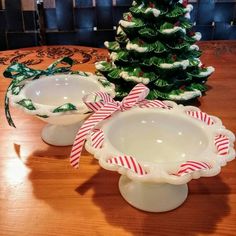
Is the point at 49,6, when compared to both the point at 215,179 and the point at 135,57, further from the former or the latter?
the point at 215,179

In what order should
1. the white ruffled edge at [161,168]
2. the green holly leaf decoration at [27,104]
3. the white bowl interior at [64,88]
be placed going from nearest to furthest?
1. the white ruffled edge at [161,168]
2. the green holly leaf decoration at [27,104]
3. the white bowl interior at [64,88]

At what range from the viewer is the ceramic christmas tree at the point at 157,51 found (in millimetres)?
606

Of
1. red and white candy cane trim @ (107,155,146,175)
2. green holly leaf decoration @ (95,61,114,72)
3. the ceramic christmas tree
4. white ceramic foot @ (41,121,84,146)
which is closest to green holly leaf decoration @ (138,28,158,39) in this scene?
the ceramic christmas tree

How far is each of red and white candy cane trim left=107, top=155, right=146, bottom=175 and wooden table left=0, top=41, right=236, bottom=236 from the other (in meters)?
0.09

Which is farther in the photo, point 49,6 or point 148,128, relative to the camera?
point 49,6

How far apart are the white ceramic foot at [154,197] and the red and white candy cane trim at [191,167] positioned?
0.08m

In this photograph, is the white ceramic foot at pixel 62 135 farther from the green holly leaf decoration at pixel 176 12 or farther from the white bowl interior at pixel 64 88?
the green holly leaf decoration at pixel 176 12

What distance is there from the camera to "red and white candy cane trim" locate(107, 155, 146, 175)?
1.13 ft

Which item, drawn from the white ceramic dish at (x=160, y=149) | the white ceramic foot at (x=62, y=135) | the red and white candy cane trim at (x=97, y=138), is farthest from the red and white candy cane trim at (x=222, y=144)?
the white ceramic foot at (x=62, y=135)

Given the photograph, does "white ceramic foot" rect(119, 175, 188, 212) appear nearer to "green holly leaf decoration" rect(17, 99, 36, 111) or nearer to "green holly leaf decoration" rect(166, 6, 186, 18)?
"green holly leaf decoration" rect(17, 99, 36, 111)

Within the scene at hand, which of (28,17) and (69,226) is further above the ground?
(28,17)

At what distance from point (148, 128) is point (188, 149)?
0.22 ft

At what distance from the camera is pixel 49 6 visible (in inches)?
47.2

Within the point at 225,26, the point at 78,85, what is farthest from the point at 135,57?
the point at 225,26
